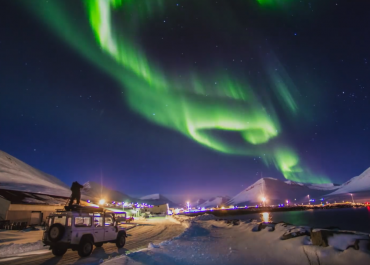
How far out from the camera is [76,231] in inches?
565

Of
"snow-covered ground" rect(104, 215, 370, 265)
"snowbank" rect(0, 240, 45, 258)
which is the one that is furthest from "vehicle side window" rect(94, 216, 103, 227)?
"snowbank" rect(0, 240, 45, 258)

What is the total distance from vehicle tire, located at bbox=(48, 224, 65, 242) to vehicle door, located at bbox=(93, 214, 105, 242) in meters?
2.20

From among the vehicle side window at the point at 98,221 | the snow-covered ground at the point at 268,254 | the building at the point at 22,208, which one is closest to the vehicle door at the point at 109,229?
the vehicle side window at the point at 98,221

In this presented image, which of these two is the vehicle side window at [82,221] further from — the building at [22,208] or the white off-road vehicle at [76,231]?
the building at [22,208]

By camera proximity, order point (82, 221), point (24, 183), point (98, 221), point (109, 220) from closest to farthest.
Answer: point (82, 221) < point (98, 221) < point (109, 220) < point (24, 183)

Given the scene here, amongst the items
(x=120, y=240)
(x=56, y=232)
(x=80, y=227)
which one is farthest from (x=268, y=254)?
(x=56, y=232)

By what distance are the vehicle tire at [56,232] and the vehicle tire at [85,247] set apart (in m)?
1.32

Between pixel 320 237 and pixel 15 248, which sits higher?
pixel 320 237

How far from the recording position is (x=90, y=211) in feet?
52.2

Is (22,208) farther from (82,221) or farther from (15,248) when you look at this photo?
(82,221)

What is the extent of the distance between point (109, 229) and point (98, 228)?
1321 mm

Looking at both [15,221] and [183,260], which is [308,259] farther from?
[15,221]

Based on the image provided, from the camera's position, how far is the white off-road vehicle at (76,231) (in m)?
14.1

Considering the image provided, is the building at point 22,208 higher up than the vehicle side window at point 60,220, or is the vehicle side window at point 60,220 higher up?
the building at point 22,208
